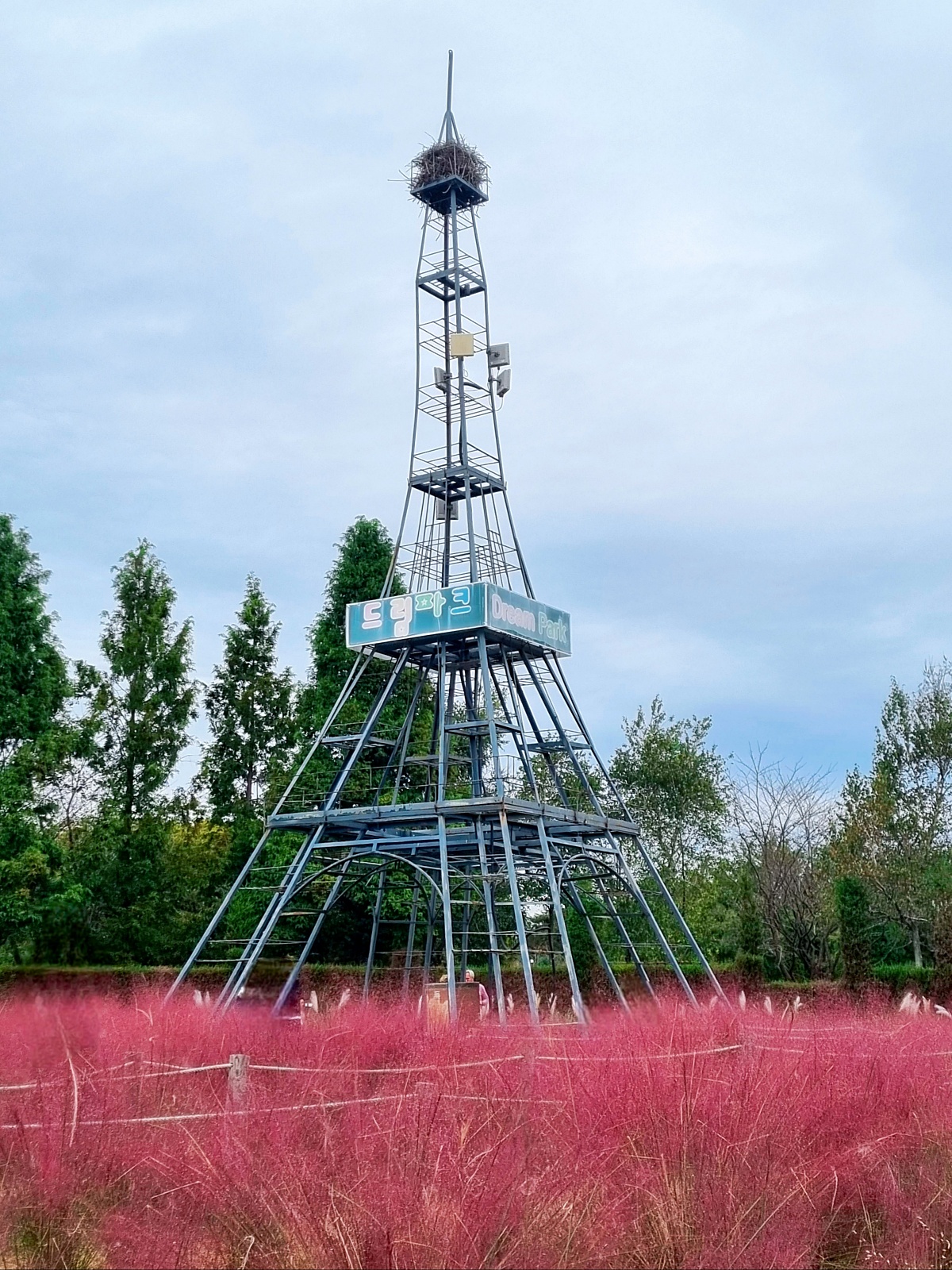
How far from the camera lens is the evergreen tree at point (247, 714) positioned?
4412 cm

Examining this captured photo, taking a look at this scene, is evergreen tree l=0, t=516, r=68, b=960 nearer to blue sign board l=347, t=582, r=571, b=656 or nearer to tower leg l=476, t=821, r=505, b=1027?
blue sign board l=347, t=582, r=571, b=656

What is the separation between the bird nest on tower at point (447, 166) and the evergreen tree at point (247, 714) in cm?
1744

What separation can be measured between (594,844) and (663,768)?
23.2 meters

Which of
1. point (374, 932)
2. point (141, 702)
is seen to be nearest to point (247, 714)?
point (141, 702)

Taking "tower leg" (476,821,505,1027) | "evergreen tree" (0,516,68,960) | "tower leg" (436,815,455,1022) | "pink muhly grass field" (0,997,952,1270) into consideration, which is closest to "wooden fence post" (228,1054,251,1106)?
"pink muhly grass field" (0,997,952,1270)

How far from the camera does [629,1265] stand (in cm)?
805

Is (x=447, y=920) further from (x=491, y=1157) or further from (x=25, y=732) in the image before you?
(x=25, y=732)

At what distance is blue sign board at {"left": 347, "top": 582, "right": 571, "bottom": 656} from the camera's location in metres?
27.7

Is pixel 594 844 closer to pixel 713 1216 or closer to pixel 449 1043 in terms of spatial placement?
pixel 449 1043

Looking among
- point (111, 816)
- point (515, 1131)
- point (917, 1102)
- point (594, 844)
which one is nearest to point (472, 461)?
point (594, 844)

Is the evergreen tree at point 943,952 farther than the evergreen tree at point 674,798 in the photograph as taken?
No

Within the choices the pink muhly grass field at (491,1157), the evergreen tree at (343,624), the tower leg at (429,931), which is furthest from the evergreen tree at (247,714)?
the pink muhly grass field at (491,1157)

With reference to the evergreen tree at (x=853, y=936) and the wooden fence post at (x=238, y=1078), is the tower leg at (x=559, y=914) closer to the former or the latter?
the evergreen tree at (x=853, y=936)

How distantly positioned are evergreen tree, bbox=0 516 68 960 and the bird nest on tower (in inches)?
612
